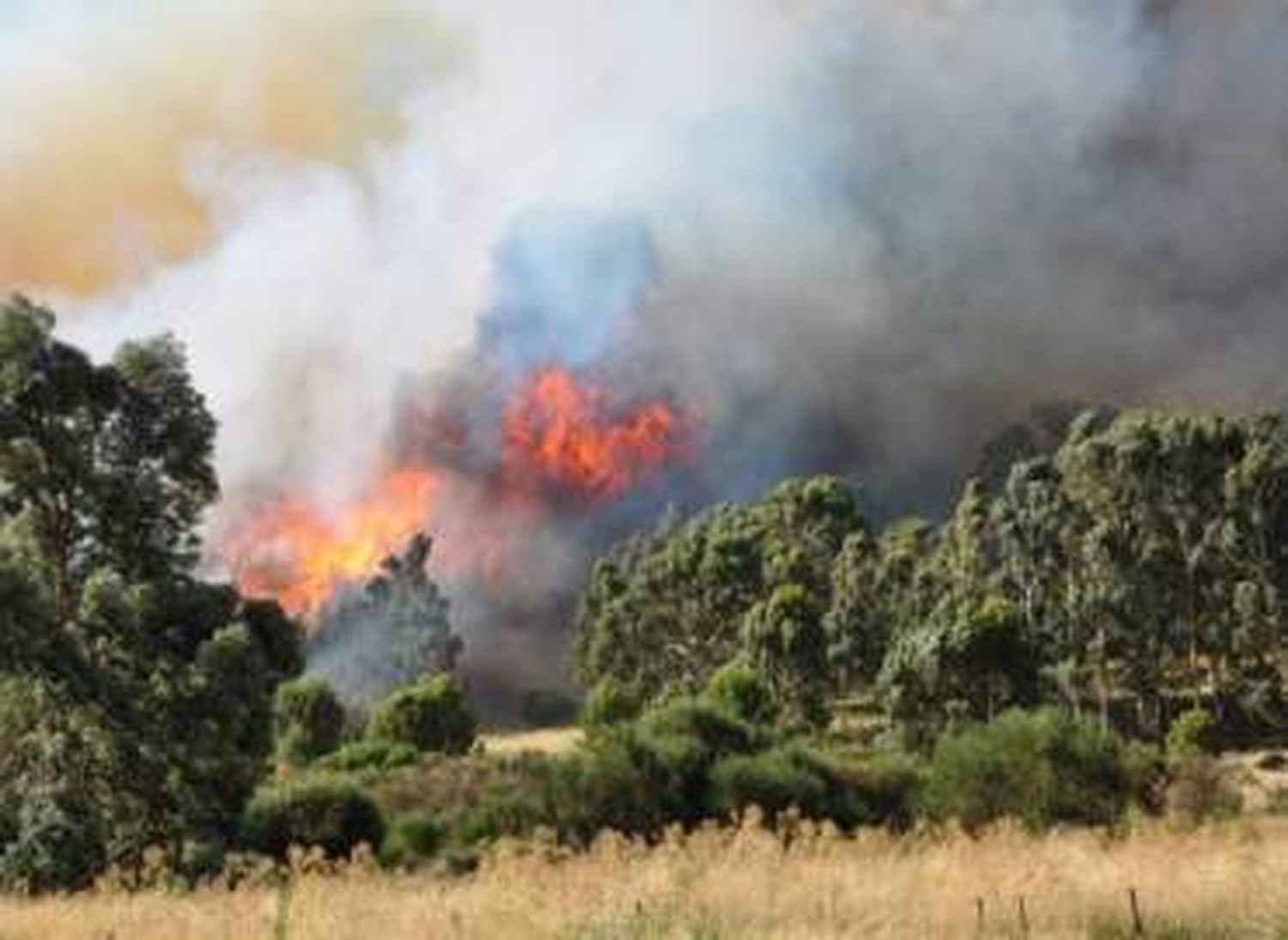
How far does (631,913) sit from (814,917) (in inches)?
75.1

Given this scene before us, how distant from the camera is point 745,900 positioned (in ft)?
68.5

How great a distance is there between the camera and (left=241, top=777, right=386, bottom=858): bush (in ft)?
155

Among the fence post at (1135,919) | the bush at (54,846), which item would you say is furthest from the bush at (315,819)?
the fence post at (1135,919)

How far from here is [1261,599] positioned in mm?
113812

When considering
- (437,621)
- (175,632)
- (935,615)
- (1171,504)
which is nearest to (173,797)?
(175,632)

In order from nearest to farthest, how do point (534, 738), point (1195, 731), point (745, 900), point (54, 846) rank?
point (745, 900), point (54, 846), point (1195, 731), point (534, 738)

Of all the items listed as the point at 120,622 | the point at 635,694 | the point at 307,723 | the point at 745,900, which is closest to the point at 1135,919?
the point at 745,900

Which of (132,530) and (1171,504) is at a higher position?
(1171,504)

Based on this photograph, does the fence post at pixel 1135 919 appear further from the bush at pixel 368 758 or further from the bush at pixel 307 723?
the bush at pixel 307 723

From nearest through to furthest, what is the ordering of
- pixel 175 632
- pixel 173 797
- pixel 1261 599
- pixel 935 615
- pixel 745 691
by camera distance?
1. pixel 173 797
2. pixel 175 632
3. pixel 745 691
4. pixel 935 615
5. pixel 1261 599

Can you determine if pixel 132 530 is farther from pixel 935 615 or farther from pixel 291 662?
pixel 935 615

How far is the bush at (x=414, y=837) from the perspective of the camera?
47.0 meters

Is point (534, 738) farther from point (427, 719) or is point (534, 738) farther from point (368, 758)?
point (368, 758)

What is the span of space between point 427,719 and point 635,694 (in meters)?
30.1
